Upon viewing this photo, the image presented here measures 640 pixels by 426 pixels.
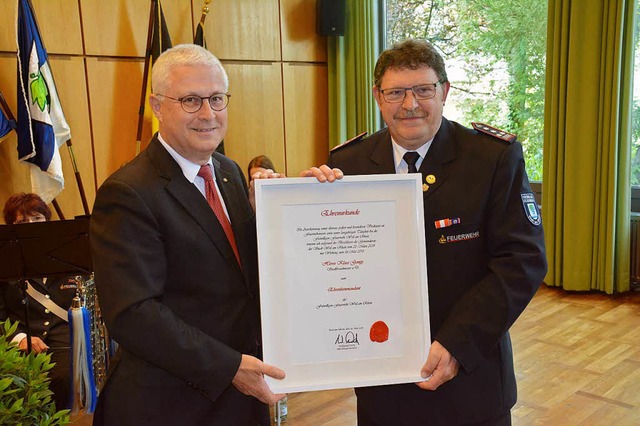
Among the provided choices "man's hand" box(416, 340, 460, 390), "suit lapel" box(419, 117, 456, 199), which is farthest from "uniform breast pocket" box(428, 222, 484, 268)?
"man's hand" box(416, 340, 460, 390)

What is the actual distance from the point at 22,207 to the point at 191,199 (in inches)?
99.0

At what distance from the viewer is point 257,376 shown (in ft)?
4.41

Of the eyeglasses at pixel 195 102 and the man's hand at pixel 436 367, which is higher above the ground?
the eyeglasses at pixel 195 102

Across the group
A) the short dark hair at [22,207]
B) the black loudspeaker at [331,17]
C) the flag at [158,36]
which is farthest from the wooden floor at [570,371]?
the black loudspeaker at [331,17]

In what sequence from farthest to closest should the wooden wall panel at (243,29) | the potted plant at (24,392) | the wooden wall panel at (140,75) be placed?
the wooden wall panel at (243,29) → the wooden wall panel at (140,75) → the potted plant at (24,392)

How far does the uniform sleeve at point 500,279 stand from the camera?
4.58 ft

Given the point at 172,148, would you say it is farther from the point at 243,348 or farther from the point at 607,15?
the point at 607,15

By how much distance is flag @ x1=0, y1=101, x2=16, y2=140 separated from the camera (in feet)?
15.1

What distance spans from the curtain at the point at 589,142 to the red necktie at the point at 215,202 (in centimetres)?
431

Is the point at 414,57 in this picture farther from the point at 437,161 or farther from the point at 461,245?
the point at 461,245

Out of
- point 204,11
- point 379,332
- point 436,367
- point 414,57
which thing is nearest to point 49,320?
point 379,332

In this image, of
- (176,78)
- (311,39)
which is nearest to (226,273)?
(176,78)

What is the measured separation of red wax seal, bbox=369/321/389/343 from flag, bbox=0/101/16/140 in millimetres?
4281

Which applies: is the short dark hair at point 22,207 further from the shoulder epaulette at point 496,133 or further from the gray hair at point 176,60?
the shoulder epaulette at point 496,133
